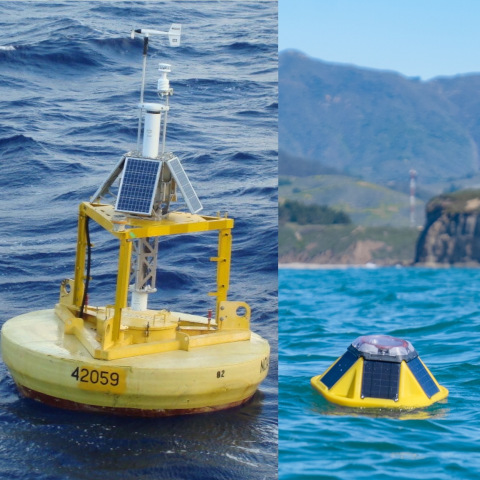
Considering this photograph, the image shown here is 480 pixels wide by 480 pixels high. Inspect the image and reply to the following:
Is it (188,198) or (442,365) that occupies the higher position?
(188,198)

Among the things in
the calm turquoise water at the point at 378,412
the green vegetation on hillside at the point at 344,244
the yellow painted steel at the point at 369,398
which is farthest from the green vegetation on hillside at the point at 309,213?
the yellow painted steel at the point at 369,398

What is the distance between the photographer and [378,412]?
1298 centimetres

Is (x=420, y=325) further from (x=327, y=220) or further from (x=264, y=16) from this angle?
(x=327, y=220)

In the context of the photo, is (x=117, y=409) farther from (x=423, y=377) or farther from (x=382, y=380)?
(x=423, y=377)

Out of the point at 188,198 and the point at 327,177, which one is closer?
the point at 188,198

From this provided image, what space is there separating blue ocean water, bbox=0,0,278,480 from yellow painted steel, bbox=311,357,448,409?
796mm

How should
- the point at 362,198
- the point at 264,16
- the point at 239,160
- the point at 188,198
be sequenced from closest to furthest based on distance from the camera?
1. the point at 188,198
2. the point at 239,160
3. the point at 264,16
4. the point at 362,198

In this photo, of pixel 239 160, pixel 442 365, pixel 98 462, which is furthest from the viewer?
pixel 239 160

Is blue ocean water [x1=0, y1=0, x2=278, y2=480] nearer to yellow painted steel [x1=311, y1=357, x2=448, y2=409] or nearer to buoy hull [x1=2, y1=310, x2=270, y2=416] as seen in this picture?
buoy hull [x1=2, y1=310, x2=270, y2=416]

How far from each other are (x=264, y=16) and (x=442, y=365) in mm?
8161

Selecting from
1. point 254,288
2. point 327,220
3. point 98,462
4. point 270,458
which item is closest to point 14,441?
point 98,462

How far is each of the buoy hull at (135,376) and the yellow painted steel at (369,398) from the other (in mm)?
848

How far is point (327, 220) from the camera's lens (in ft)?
212

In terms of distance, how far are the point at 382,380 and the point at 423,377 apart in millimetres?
529
